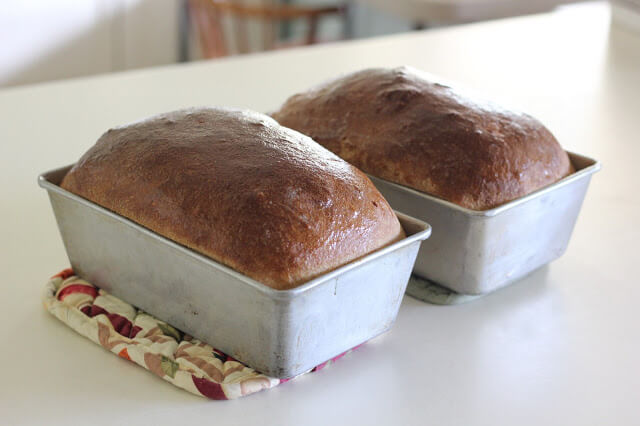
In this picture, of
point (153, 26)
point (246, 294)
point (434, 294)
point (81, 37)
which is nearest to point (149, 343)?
point (246, 294)

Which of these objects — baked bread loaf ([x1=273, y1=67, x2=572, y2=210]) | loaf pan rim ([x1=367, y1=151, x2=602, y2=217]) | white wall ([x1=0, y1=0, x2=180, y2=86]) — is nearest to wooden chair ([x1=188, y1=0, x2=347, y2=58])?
white wall ([x1=0, y1=0, x2=180, y2=86])

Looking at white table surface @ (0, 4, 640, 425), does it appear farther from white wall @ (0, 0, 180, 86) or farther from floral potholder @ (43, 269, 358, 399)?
white wall @ (0, 0, 180, 86)

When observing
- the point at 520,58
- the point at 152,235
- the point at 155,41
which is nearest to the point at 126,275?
the point at 152,235

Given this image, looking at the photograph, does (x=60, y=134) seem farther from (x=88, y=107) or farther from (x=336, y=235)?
(x=336, y=235)

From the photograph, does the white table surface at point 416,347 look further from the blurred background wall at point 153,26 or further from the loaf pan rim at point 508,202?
the blurred background wall at point 153,26

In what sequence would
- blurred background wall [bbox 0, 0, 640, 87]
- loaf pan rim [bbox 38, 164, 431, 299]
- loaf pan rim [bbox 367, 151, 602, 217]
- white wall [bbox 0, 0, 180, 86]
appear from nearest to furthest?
loaf pan rim [bbox 38, 164, 431, 299] → loaf pan rim [bbox 367, 151, 602, 217] → blurred background wall [bbox 0, 0, 640, 87] → white wall [bbox 0, 0, 180, 86]

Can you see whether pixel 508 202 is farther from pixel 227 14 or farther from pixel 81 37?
pixel 81 37

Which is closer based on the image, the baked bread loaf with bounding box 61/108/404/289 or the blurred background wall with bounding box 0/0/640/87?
the baked bread loaf with bounding box 61/108/404/289
